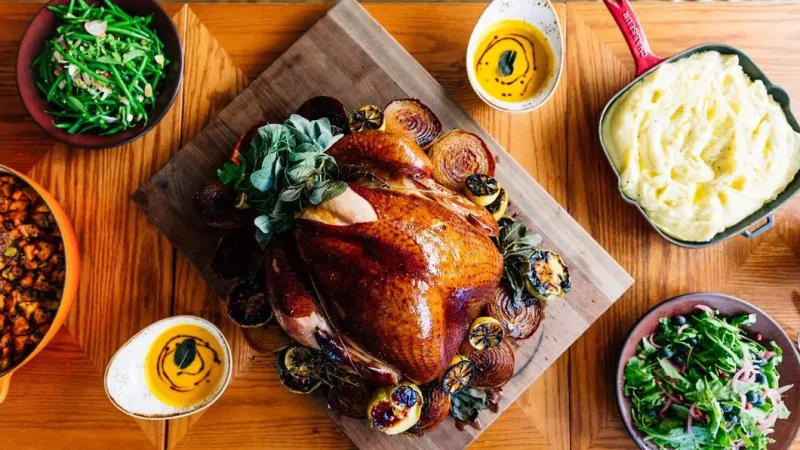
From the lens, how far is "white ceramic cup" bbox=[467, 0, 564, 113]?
1.53 meters

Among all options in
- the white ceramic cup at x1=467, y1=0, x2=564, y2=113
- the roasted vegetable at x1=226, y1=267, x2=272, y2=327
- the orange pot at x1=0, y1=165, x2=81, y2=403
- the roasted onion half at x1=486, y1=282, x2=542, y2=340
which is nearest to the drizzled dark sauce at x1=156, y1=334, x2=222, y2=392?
the roasted vegetable at x1=226, y1=267, x2=272, y2=327

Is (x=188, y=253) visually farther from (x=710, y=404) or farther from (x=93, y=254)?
(x=710, y=404)

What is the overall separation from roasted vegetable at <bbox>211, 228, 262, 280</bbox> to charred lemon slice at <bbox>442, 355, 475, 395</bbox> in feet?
1.68

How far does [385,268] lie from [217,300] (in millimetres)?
591

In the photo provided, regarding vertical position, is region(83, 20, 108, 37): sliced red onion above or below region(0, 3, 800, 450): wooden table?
above

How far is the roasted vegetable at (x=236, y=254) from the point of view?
149cm

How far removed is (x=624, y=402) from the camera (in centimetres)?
155

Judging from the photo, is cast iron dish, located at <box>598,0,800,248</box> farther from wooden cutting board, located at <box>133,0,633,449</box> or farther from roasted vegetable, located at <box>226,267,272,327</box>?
roasted vegetable, located at <box>226,267,272,327</box>

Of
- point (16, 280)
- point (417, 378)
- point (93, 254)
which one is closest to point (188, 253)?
point (93, 254)

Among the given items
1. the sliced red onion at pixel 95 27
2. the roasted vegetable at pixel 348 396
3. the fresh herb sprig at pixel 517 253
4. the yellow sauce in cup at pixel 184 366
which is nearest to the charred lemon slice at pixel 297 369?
the roasted vegetable at pixel 348 396

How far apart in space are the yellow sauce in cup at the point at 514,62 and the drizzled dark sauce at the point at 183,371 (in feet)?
3.02

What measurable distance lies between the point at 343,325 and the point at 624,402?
0.75m

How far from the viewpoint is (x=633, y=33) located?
4.98 feet

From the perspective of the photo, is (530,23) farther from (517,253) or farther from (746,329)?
(746,329)
